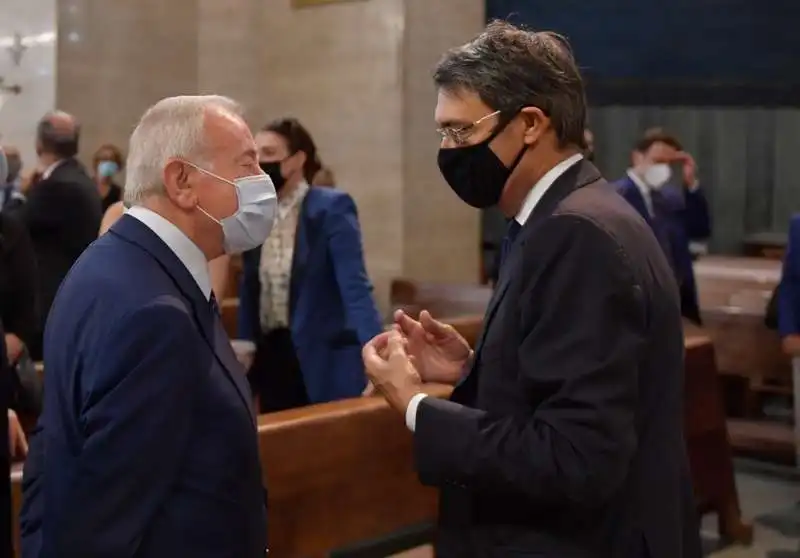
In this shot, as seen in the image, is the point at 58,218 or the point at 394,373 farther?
the point at 58,218

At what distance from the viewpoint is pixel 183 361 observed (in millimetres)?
1728

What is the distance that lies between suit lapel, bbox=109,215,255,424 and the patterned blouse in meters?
2.37

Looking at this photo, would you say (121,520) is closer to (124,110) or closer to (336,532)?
(336,532)

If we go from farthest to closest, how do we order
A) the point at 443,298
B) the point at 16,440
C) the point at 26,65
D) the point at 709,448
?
the point at 26,65 → the point at 443,298 → the point at 709,448 → the point at 16,440

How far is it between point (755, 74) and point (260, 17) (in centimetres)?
401

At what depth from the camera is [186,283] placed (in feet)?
6.08

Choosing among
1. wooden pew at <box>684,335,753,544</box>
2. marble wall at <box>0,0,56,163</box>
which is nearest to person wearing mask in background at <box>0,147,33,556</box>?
wooden pew at <box>684,335,753,544</box>

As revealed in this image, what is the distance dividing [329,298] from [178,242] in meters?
2.39

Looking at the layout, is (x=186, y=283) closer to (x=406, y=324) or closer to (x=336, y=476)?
(x=406, y=324)

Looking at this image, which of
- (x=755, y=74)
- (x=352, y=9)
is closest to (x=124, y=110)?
(x=352, y=9)

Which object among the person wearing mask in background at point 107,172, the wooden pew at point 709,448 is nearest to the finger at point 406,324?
the wooden pew at point 709,448

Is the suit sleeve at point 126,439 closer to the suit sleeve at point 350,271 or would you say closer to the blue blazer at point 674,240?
the suit sleeve at point 350,271

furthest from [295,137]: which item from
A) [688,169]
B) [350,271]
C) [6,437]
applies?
[688,169]

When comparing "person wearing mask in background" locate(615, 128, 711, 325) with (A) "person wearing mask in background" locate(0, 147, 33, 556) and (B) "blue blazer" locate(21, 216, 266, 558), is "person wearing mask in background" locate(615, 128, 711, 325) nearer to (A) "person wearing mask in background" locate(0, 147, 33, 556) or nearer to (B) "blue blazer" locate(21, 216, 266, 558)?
(A) "person wearing mask in background" locate(0, 147, 33, 556)
